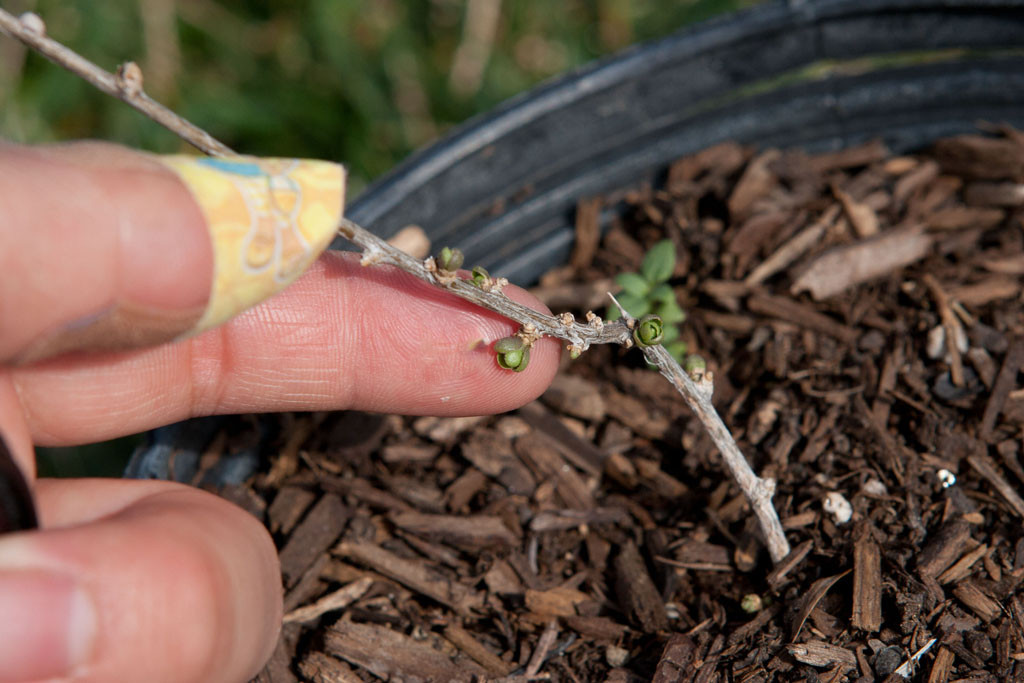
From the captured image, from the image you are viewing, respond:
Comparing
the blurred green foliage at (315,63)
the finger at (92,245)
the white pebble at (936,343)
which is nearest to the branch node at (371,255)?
the finger at (92,245)

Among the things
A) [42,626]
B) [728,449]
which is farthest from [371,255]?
[728,449]

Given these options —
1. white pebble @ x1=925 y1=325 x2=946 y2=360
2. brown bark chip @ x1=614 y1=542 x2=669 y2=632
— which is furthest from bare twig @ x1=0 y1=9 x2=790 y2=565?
white pebble @ x1=925 y1=325 x2=946 y2=360

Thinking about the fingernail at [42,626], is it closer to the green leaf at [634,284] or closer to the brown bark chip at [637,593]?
the brown bark chip at [637,593]

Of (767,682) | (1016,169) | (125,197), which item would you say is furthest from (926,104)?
(125,197)

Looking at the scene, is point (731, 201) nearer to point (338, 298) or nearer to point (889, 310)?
point (889, 310)

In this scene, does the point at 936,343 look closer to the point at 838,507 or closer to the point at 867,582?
the point at 838,507

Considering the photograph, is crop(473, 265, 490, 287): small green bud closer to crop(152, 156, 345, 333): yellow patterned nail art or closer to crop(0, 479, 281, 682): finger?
crop(152, 156, 345, 333): yellow patterned nail art
